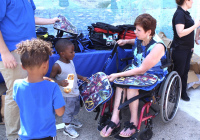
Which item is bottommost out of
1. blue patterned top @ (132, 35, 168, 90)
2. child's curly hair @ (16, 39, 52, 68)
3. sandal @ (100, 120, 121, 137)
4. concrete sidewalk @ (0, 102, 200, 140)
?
concrete sidewalk @ (0, 102, 200, 140)

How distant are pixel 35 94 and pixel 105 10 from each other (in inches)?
125

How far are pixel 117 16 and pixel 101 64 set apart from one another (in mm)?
1712

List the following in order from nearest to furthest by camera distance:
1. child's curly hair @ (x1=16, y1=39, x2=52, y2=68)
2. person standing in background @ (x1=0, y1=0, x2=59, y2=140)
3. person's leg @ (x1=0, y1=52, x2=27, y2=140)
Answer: child's curly hair @ (x1=16, y1=39, x2=52, y2=68), person standing in background @ (x1=0, y1=0, x2=59, y2=140), person's leg @ (x1=0, y1=52, x2=27, y2=140)

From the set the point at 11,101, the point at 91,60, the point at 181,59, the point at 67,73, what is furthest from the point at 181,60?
the point at 11,101

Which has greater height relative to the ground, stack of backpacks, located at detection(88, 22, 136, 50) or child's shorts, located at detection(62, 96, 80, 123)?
stack of backpacks, located at detection(88, 22, 136, 50)

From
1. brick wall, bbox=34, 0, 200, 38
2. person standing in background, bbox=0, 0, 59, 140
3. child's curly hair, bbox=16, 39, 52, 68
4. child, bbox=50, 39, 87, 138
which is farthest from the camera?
brick wall, bbox=34, 0, 200, 38

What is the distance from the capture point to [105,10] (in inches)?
160

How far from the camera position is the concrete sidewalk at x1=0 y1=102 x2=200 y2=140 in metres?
2.27

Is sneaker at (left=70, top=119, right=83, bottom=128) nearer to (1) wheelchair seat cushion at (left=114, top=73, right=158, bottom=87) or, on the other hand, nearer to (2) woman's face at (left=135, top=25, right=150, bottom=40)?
(1) wheelchair seat cushion at (left=114, top=73, right=158, bottom=87)

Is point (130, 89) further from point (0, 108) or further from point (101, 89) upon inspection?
point (0, 108)

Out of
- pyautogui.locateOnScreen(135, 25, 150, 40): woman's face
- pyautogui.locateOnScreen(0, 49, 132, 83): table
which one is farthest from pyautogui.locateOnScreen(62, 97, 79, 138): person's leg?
pyautogui.locateOnScreen(135, 25, 150, 40): woman's face

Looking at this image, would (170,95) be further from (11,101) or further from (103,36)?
(11,101)

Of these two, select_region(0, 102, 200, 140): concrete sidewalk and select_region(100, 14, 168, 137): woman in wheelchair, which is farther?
select_region(0, 102, 200, 140): concrete sidewalk

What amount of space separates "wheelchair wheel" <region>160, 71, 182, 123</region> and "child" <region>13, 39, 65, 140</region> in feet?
4.27
